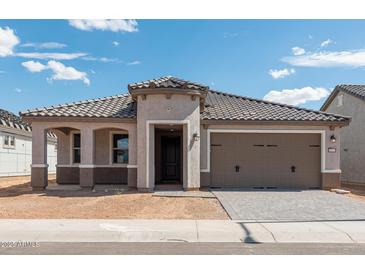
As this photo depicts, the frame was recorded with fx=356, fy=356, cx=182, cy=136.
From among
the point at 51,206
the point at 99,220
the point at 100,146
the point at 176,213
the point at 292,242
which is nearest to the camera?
the point at 292,242

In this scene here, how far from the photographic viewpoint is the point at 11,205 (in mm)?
12133

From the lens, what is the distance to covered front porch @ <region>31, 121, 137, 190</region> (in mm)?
15734

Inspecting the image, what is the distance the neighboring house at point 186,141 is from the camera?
15.2 m

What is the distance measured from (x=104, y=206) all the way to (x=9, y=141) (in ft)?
54.3

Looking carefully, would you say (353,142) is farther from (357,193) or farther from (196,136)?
(196,136)

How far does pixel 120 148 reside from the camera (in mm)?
17719

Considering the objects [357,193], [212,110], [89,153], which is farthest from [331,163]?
[89,153]

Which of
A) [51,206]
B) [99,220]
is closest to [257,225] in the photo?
[99,220]

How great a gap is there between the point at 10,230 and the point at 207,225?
478 centimetres

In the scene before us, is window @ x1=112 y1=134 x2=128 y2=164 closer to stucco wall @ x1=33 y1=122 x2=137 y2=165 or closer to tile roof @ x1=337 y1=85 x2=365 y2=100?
stucco wall @ x1=33 y1=122 x2=137 y2=165

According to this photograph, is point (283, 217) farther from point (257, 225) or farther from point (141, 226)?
point (141, 226)

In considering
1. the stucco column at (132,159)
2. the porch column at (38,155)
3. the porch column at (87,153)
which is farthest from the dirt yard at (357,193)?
the porch column at (38,155)

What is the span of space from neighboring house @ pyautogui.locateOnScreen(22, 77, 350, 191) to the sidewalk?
19.8 ft

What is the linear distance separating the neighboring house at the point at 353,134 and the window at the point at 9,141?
74.4 feet
